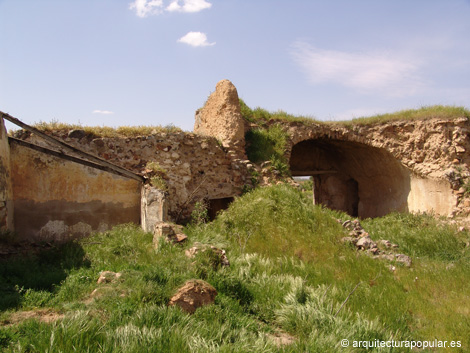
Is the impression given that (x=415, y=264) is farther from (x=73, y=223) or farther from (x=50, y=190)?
(x=50, y=190)

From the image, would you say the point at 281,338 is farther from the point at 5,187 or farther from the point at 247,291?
the point at 5,187

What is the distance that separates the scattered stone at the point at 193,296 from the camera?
170 inches

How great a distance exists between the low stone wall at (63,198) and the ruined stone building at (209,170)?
0.02 m

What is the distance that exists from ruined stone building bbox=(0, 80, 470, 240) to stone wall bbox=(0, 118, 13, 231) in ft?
0.07

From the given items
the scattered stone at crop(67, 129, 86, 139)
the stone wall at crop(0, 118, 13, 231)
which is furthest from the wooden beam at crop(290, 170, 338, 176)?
the stone wall at crop(0, 118, 13, 231)

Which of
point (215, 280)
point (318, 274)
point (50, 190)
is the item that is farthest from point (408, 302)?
point (50, 190)

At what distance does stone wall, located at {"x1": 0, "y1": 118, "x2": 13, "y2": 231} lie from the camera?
6430 millimetres

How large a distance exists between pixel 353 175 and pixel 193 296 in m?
11.8

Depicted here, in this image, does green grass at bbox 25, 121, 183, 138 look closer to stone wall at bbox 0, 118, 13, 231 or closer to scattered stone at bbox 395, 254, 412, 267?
stone wall at bbox 0, 118, 13, 231

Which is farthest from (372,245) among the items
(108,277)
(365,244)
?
(108,277)

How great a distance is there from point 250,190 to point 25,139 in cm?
564

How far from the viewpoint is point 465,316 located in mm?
5152

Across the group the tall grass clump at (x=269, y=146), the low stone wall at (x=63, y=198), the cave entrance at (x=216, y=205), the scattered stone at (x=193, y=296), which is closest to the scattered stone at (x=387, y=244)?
the tall grass clump at (x=269, y=146)

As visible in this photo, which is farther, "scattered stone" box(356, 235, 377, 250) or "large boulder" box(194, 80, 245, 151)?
"large boulder" box(194, 80, 245, 151)
